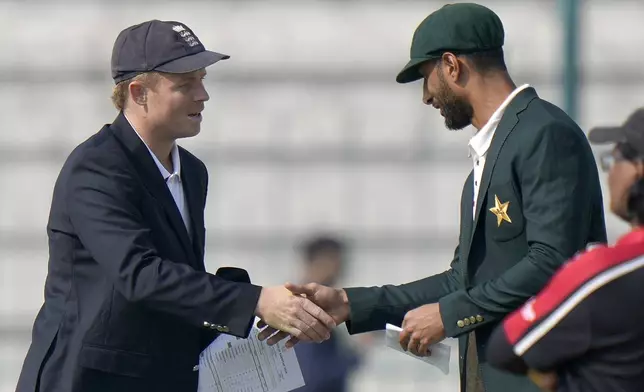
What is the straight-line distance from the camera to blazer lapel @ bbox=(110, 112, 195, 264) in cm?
375

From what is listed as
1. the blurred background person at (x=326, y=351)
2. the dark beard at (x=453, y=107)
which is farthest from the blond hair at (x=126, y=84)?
the blurred background person at (x=326, y=351)

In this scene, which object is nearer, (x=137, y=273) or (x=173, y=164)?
(x=137, y=273)

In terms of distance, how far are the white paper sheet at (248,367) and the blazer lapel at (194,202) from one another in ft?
0.83

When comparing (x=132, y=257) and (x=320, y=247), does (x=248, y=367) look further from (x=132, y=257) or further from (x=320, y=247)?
(x=320, y=247)

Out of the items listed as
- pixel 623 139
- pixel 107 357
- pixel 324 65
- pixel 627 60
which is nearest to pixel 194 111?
pixel 107 357

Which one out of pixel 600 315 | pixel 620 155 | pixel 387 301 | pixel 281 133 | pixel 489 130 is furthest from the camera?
pixel 281 133

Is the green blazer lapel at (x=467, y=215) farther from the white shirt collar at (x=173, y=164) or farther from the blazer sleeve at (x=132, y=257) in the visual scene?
the white shirt collar at (x=173, y=164)

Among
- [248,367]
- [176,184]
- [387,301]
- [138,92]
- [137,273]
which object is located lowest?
[248,367]

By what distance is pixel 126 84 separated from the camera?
3902mm

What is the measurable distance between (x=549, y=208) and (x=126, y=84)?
1.25 m

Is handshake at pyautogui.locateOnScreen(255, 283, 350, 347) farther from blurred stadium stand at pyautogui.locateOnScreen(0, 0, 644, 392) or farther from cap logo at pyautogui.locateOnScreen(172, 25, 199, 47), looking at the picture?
blurred stadium stand at pyautogui.locateOnScreen(0, 0, 644, 392)

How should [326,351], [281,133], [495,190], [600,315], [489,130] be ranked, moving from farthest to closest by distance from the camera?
[281,133], [326,351], [489,130], [495,190], [600,315]

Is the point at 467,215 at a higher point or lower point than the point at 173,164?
lower

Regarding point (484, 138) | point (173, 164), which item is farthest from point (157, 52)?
point (484, 138)
